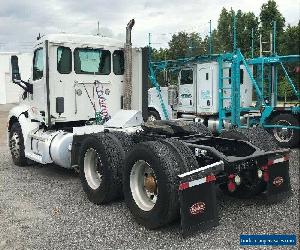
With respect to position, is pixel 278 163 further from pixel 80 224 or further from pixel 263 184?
→ pixel 80 224

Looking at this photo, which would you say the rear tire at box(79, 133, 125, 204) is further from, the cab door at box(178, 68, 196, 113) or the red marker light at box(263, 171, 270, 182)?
the cab door at box(178, 68, 196, 113)

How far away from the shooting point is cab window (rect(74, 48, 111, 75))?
8.03 m

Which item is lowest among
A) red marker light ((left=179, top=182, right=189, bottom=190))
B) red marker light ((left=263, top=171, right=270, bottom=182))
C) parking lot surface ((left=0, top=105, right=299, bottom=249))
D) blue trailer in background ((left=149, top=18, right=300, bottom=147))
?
parking lot surface ((left=0, top=105, right=299, bottom=249))

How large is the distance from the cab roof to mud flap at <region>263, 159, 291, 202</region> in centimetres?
457

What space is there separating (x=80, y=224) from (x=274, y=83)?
9.62 metres

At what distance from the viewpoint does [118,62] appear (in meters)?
8.65

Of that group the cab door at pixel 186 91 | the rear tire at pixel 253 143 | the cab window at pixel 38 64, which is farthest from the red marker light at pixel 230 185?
the cab door at pixel 186 91

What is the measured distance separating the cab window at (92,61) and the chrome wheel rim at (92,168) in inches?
91.8

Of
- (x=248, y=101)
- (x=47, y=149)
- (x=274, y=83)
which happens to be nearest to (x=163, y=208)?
(x=47, y=149)

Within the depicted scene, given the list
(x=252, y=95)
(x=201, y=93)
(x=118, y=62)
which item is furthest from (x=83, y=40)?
(x=252, y=95)

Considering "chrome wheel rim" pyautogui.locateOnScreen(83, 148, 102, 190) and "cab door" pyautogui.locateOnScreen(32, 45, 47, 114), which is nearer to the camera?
"chrome wheel rim" pyautogui.locateOnScreen(83, 148, 102, 190)

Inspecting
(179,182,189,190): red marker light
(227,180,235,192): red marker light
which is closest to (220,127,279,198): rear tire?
(227,180,235,192): red marker light

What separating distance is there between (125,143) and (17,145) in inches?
147

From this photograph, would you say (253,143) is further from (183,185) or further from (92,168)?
(92,168)
